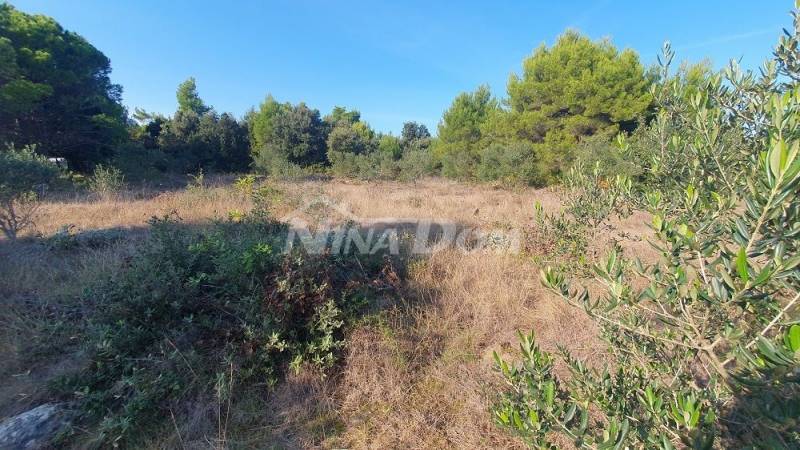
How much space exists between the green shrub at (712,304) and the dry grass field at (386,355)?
104 cm

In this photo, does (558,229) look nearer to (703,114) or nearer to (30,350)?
(703,114)

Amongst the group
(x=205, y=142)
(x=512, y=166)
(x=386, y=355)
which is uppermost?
(x=205, y=142)

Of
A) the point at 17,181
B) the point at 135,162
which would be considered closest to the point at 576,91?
the point at 17,181

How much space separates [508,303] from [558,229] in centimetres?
95

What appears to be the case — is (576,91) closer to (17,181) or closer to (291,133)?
(291,133)

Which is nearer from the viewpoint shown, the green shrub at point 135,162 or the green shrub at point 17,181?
the green shrub at point 17,181

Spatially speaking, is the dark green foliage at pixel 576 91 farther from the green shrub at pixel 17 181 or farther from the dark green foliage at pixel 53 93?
the dark green foliage at pixel 53 93

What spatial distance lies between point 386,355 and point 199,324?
1.41 meters

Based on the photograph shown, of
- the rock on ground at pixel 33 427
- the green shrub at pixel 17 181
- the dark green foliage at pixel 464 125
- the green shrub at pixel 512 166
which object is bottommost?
the rock on ground at pixel 33 427

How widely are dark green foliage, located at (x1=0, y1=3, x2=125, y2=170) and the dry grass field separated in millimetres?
9361

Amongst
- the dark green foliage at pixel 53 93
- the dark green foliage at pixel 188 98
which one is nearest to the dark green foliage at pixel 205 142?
Result: the dark green foliage at pixel 53 93

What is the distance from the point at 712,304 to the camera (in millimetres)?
789

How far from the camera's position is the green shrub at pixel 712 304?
642mm

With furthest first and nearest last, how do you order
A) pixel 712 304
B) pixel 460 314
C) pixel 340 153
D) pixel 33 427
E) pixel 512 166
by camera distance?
pixel 340 153 → pixel 512 166 → pixel 460 314 → pixel 33 427 → pixel 712 304
